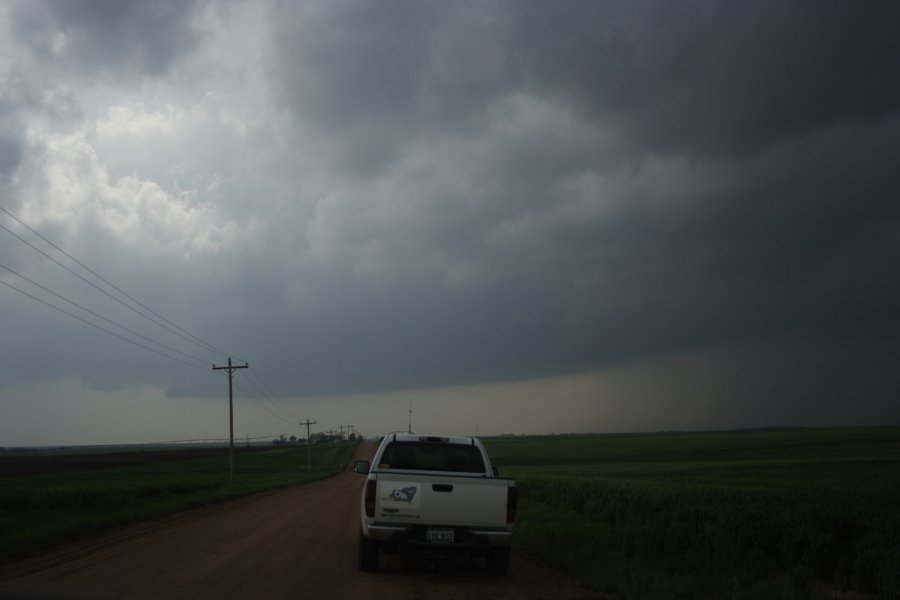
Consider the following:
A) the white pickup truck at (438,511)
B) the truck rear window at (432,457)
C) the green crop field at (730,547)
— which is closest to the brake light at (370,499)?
the white pickup truck at (438,511)

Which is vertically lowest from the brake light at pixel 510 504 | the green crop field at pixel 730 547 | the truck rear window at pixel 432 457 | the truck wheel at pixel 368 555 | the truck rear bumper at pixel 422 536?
the green crop field at pixel 730 547

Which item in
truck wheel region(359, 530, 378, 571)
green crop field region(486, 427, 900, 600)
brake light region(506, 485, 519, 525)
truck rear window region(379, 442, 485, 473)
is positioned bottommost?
green crop field region(486, 427, 900, 600)

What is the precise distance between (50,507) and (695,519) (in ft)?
68.6

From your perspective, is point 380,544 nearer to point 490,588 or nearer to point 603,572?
point 490,588

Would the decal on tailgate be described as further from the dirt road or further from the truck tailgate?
the dirt road

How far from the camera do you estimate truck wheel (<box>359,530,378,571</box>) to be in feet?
36.0

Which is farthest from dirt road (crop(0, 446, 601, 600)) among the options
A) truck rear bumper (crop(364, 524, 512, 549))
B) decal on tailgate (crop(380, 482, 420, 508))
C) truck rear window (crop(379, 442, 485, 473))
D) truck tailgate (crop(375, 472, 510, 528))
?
truck rear window (crop(379, 442, 485, 473))

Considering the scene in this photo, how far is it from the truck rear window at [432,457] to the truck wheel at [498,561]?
1.54m

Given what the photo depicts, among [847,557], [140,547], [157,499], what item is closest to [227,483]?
[157,499]

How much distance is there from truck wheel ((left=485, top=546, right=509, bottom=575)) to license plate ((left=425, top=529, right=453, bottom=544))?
91 centimetres

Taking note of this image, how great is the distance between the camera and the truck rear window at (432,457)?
481 inches

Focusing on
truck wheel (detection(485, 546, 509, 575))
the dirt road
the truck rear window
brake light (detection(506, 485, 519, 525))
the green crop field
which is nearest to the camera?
the dirt road

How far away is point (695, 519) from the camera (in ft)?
47.0

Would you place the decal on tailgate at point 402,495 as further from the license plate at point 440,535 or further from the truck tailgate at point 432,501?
the license plate at point 440,535
